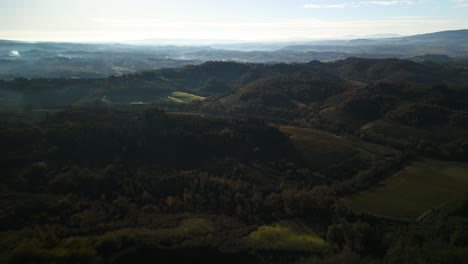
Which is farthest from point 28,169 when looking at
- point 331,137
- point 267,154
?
point 331,137

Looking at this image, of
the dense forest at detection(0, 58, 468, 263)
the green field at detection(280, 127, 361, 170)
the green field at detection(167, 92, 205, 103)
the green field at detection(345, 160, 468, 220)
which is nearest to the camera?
the dense forest at detection(0, 58, 468, 263)

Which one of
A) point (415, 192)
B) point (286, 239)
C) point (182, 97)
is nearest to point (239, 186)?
point (286, 239)

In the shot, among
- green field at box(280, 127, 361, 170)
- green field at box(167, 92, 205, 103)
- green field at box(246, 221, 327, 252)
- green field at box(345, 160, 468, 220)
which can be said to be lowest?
green field at box(246, 221, 327, 252)

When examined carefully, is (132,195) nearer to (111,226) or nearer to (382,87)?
(111,226)

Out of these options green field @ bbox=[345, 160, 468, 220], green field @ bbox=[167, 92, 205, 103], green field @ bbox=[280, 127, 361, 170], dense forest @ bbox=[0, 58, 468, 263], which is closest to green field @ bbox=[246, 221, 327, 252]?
dense forest @ bbox=[0, 58, 468, 263]

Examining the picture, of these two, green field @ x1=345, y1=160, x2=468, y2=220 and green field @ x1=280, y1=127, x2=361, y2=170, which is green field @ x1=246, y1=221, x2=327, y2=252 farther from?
green field @ x1=280, y1=127, x2=361, y2=170

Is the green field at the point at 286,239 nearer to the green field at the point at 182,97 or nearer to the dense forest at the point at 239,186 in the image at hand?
the dense forest at the point at 239,186

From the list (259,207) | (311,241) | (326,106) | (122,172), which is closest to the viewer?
(311,241)
